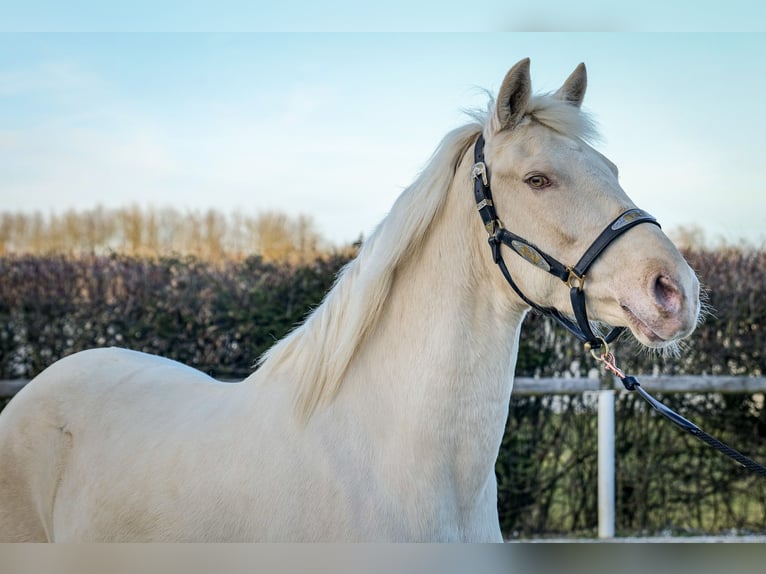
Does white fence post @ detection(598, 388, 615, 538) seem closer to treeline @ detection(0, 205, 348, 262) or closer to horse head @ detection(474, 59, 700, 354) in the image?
treeline @ detection(0, 205, 348, 262)

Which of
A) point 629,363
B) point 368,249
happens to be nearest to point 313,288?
point 629,363

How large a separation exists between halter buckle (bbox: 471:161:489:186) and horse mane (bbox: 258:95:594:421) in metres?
0.12

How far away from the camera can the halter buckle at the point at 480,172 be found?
235cm

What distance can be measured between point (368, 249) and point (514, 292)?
51 centimetres

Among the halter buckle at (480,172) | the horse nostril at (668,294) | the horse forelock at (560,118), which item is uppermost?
the horse forelock at (560,118)

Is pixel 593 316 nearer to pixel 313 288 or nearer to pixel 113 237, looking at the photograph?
pixel 313 288

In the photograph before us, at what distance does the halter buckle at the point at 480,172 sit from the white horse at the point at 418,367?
0.9 inches

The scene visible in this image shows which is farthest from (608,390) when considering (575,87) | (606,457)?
(575,87)

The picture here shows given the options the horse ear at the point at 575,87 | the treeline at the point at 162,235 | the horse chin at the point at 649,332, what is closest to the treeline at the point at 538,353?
the treeline at the point at 162,235

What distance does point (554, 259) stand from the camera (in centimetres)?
222

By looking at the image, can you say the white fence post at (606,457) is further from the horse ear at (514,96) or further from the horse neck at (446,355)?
the horse ear at (514,96)

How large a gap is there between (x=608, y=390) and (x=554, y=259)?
4.57 meters

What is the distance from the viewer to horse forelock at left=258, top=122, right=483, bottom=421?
2414mm

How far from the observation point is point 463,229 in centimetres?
242
